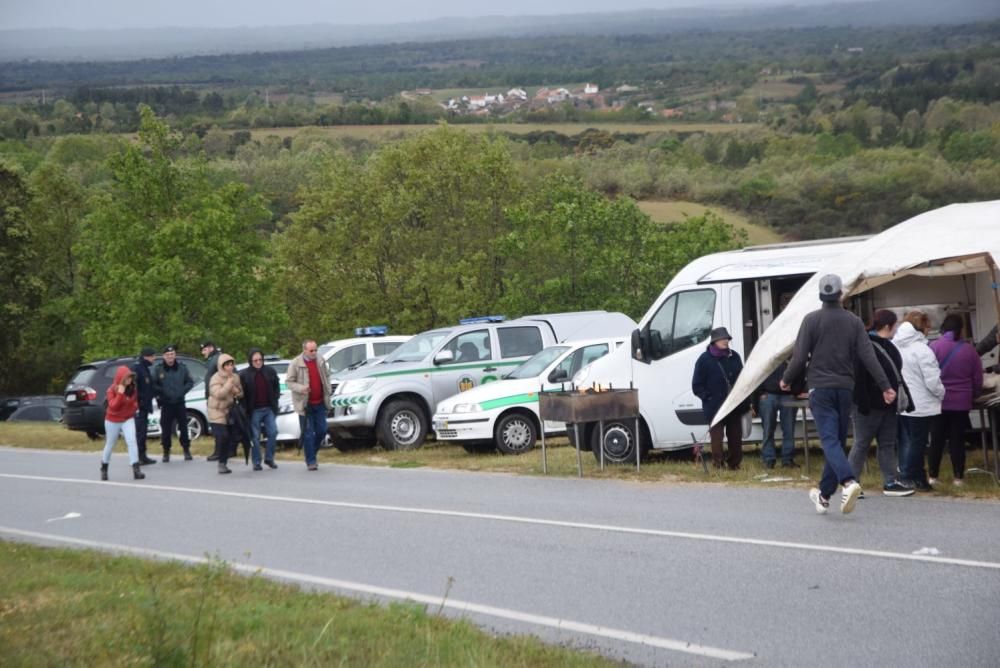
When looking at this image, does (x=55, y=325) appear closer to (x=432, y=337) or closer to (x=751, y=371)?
(x=432, y=337)

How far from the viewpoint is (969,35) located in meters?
125

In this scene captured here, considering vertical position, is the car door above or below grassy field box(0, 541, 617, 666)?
above

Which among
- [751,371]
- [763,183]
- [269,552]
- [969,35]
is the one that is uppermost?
[969,35]

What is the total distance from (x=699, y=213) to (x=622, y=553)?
74126 mm

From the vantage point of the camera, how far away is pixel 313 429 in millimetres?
19703

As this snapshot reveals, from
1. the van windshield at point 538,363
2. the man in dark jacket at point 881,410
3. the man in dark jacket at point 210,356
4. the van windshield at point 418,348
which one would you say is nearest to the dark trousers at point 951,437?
the man in dark jacket at point 881,410

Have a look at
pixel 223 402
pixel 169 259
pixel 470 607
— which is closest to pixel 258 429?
pixel 223 402

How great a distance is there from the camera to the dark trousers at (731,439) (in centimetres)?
1573

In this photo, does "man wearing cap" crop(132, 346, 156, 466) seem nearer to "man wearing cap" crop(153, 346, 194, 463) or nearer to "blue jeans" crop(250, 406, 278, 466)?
"man wearing cap" crop(153, 346, 194, 463)

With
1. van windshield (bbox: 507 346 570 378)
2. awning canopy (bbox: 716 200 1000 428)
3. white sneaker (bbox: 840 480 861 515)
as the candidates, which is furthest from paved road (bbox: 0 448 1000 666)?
van windshield (bbox: 507 346 570 378)

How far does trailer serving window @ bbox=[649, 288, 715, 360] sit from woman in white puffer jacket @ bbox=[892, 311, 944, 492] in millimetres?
4272

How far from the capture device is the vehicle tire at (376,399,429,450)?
2217cm

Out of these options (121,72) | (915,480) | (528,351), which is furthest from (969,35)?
(915,480)

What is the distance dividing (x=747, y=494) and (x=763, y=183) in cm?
8435
